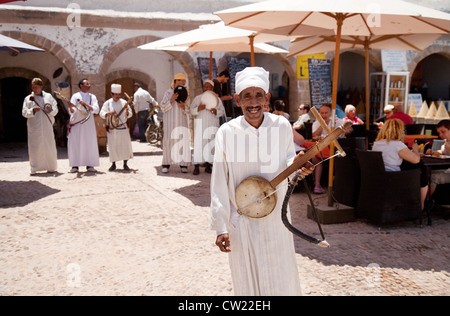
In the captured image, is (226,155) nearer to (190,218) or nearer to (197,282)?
(197,282)

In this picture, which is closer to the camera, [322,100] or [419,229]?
[419,229]

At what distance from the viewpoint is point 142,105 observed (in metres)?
14.4

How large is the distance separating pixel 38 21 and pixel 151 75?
17.0ft

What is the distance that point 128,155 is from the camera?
917 cm

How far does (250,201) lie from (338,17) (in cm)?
348

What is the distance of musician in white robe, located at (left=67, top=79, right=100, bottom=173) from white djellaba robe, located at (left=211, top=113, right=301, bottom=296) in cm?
671

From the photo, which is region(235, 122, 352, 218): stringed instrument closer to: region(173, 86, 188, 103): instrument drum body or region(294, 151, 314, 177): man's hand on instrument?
region(294, 151, 314, 177): man's hand on instrument

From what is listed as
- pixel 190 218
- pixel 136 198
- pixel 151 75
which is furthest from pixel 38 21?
pixel 190 218

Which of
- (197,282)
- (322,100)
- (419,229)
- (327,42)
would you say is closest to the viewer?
(197,282)

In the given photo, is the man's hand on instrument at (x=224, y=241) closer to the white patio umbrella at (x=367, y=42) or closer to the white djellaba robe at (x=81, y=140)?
the white patio umbrella at (x=367, y=42)

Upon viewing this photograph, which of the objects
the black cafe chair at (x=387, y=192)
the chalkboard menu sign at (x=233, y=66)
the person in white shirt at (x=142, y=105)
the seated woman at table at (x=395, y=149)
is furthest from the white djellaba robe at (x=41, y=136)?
the seated woman at table at (x=395, y=149)

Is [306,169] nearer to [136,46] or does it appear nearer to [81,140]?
[81,140]

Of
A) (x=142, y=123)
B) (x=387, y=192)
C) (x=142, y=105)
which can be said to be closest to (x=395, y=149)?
(x=387, y=192)

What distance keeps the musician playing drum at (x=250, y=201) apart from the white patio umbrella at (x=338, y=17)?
216 centimetres
